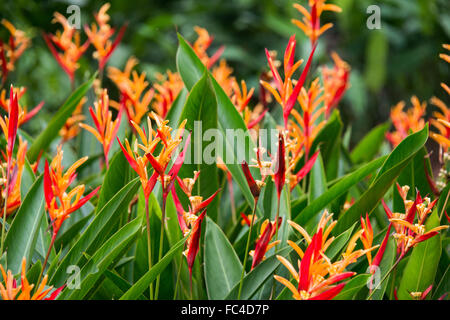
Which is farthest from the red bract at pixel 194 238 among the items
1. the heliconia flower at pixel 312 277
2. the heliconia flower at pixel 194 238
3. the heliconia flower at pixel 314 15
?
the heliconia flower at pixel 314 15

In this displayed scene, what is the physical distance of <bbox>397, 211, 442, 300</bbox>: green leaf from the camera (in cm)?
69

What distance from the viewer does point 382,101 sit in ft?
14.5

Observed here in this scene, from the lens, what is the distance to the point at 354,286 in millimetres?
582

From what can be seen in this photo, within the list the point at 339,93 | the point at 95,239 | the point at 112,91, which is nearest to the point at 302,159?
the point at 339,93

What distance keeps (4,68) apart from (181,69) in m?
0.34

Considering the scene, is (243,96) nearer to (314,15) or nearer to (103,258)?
(314,15)

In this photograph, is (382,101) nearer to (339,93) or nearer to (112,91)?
(112,91)

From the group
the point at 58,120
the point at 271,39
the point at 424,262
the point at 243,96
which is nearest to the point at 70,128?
the point at 58,120

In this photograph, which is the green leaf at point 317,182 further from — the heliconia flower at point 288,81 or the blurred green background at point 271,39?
the blurred green background at point 271,39

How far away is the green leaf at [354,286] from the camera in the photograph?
1.85ft

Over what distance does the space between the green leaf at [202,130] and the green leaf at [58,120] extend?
29 centimetres

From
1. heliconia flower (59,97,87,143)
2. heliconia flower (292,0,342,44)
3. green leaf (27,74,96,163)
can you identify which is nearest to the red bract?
heliconia flower (292,0,342,44)

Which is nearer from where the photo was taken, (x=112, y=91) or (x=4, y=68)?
(x=4, y=68)

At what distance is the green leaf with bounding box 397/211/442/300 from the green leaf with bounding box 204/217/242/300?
0.72ft
